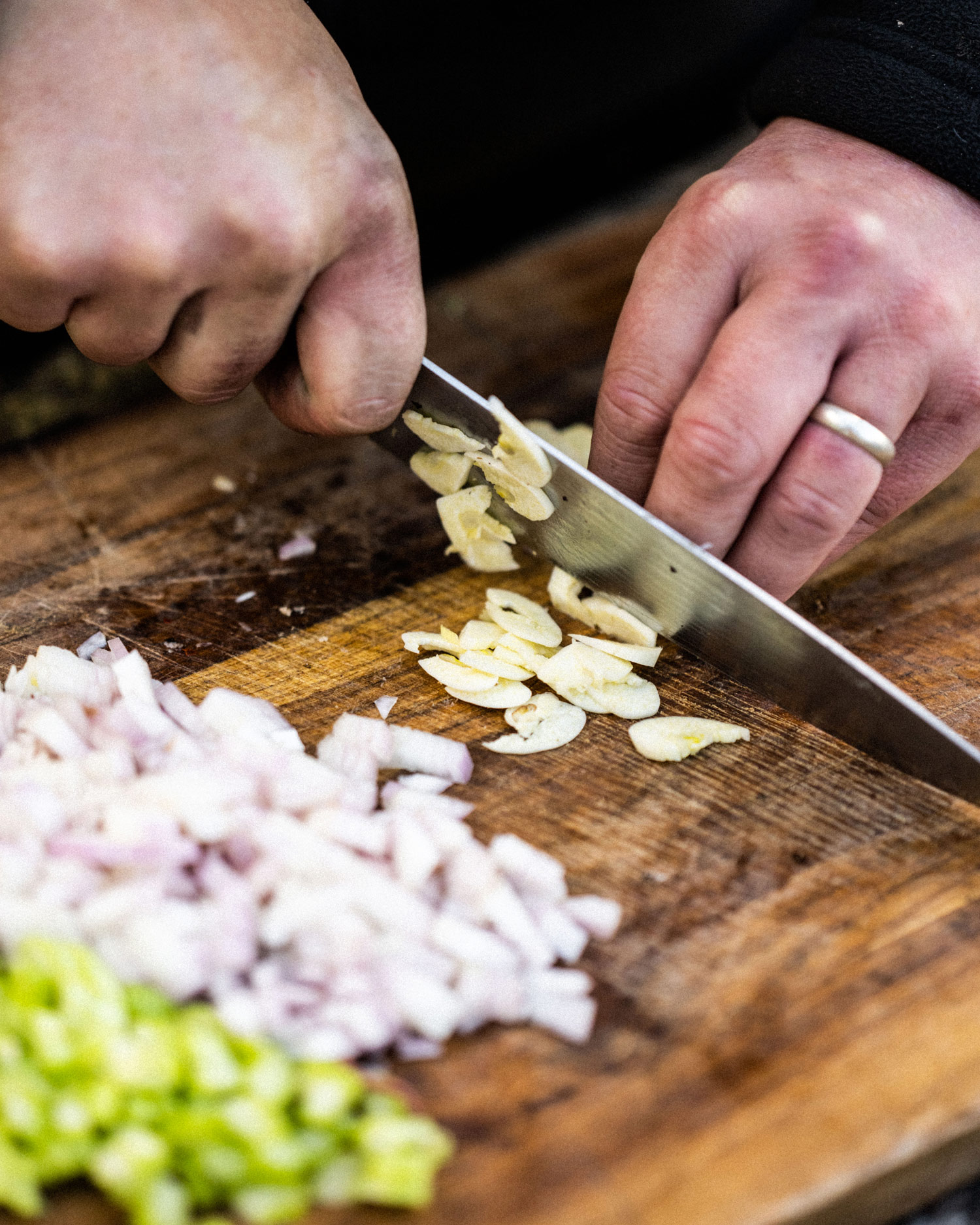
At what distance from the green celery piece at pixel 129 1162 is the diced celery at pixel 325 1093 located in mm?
92

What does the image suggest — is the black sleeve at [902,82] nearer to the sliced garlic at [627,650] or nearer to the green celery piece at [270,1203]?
the sliced garlic at [627,650]

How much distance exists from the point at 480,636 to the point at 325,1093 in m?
0.53

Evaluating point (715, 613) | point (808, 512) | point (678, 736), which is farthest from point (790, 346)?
point (678, 736)

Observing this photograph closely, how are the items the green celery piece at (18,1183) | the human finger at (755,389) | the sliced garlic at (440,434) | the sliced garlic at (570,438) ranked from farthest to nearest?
the sliced garlic at (570,438) < the sliced garlic at (440,434) < the human finger at (755,389) < the green celery piece at (18,1183)

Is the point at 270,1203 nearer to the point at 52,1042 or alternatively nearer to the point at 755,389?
the point at 52,1042

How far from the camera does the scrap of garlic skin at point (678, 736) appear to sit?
1.06 meters

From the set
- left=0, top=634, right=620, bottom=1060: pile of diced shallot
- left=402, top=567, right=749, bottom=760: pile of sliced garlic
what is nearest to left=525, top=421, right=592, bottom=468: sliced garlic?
left=402, top=567, right=749, bottom=760: pile of sliced garlic

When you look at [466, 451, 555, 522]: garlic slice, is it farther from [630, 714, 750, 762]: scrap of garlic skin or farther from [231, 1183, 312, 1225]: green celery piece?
[231, 1183, 312, 1225]: green celery piece

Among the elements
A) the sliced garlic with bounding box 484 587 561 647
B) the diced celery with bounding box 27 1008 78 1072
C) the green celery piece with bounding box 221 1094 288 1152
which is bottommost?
the diced celery with bounding box 27 1008 78 1072

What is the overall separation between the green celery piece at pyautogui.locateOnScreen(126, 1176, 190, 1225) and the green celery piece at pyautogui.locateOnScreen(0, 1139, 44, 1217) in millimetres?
61

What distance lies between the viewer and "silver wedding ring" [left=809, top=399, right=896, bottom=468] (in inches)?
39.2

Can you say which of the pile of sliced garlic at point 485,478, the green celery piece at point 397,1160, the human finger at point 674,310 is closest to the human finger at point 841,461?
the human finger at point 674,310

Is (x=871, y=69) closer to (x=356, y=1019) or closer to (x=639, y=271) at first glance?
(x=639, y=271)

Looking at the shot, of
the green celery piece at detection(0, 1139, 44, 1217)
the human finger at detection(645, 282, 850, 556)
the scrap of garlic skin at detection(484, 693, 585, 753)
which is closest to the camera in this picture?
the green celery piece at detection(0, 1139, 44, 1217)
